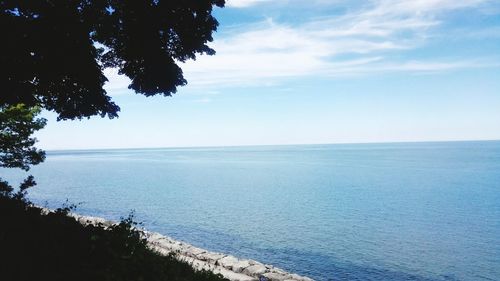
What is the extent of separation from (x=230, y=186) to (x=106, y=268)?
224 ft

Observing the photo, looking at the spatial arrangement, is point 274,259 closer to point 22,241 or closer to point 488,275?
point 488,275

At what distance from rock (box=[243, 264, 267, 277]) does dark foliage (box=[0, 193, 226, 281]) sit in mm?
10034

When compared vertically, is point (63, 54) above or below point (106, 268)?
above

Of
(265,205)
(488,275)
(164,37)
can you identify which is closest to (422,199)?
(265,205)

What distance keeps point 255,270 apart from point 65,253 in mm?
13973

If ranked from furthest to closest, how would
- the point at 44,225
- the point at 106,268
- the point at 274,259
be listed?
the point at 274,259 < the point at 44,225 < the point at 106,268

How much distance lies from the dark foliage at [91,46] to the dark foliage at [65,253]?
187 inches

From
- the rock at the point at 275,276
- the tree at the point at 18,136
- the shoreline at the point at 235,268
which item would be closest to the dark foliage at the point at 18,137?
the tree at the point at 18,136

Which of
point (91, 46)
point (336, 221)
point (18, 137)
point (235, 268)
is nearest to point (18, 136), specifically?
point (18, 137)

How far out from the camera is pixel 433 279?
25203 millimetres

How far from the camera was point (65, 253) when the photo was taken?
273 inches

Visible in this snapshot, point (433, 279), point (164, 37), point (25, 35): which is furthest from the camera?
point (433, 279)

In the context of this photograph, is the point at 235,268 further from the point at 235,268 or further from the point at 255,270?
the point at 255,270

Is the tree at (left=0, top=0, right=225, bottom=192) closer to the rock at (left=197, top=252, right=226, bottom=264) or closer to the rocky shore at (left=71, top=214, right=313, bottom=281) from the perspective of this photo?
the rocky shore at (left=71, top=214, right=313, bottom=281)
